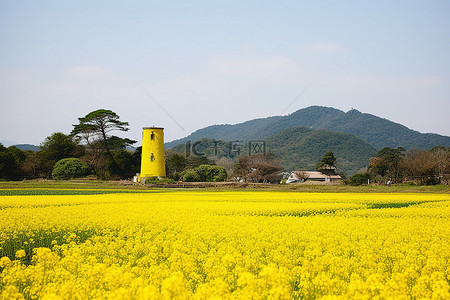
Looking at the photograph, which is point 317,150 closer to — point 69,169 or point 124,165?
point 124,165

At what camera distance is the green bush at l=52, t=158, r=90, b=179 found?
50.5 metres

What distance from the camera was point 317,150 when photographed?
376ft

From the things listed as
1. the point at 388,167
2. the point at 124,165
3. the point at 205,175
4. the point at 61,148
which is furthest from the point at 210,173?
the point at 388,167

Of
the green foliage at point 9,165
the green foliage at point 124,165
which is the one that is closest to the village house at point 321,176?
the green foliage at point 124,165

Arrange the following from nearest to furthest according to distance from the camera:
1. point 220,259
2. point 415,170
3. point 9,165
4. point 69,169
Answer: point 220,259 < point 9,165 < point 69,169 < point 415,170

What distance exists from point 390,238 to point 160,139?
40879mm

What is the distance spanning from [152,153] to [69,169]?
1021 cm

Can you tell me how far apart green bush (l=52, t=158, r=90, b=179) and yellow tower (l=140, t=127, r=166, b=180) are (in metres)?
8.02

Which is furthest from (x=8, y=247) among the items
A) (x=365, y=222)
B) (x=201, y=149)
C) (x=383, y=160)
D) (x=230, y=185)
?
(x=201, y=149)

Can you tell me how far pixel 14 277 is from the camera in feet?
20.4

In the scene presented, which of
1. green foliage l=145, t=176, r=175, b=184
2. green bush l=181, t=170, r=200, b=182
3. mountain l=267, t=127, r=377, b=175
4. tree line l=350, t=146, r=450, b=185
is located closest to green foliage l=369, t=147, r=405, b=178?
tree line l=350, t=146, r=450, b=185

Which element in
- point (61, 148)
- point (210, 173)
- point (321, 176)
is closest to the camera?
point (210, 173)

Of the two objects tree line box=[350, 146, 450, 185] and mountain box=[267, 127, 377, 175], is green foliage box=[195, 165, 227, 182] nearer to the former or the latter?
tree line box=[350, 146, 450, 185]

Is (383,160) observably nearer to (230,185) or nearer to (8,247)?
(230,185)
